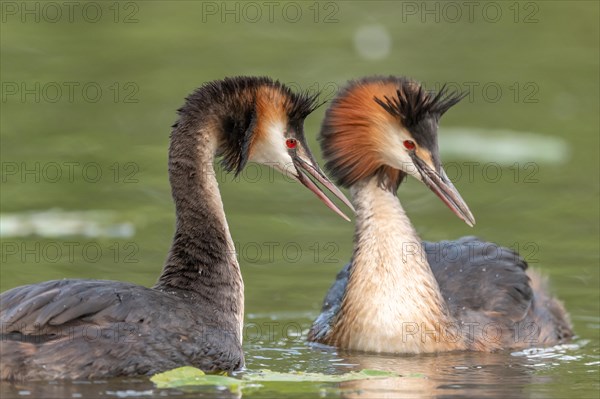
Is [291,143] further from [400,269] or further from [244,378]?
[244,378]

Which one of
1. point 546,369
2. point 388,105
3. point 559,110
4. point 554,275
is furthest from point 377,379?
point 559,110

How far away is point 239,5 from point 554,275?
10439mm

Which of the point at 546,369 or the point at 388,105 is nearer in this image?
the point at 546,369

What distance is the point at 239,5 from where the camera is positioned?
73.3ft

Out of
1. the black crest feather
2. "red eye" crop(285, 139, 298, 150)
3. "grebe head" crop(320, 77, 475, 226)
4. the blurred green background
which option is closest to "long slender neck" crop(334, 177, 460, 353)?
"grebe head" crop(320, 77, 475, 226)

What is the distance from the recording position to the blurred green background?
42.2 ft

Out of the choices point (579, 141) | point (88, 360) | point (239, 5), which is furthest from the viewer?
point (239, 5)

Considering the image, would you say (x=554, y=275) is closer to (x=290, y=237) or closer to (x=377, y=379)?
(x=290, y=237)

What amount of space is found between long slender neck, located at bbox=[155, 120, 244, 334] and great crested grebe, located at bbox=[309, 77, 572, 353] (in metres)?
1.47

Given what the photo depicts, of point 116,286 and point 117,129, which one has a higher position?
point 117,129

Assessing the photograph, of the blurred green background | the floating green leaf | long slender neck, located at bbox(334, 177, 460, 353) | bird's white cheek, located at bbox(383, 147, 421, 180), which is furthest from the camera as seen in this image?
the blurred green background

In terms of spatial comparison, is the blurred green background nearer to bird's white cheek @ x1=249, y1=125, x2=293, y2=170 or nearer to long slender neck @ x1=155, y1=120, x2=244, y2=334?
long slender neck @ x1=155, y1=120, x2=244, y2=334

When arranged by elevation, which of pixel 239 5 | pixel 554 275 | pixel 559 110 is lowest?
pixel 554 275

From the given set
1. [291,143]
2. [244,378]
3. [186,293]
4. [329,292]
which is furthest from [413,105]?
[244,378]
